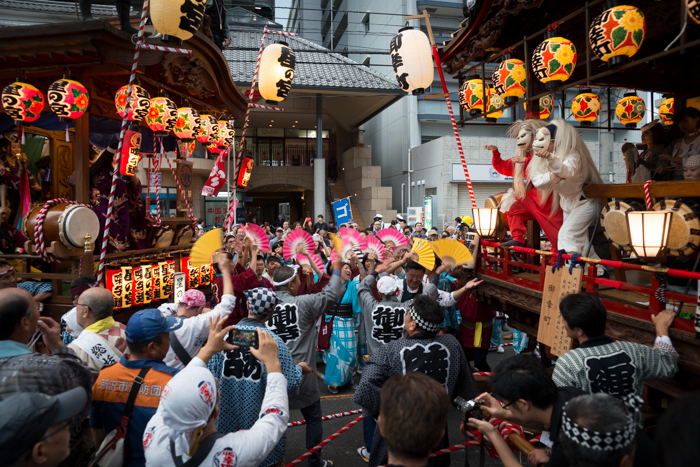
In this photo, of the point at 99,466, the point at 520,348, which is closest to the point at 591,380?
the point at 99,466

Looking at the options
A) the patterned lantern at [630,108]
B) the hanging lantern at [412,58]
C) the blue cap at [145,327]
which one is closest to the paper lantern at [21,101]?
the hanging lantern at [412,58]

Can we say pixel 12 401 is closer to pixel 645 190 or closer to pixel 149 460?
pixel 149 460

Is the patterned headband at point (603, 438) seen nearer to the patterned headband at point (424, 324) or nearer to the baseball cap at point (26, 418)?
the patterned headband at point (424, 324)

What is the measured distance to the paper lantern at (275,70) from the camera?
26.1 ft

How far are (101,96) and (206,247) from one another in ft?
16.9

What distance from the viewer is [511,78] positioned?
5715mm

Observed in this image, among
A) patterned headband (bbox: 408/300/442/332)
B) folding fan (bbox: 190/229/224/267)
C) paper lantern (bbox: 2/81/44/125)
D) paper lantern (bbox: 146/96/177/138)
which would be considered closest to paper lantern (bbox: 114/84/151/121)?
paper lantern (bbox: 146/96/177/138)

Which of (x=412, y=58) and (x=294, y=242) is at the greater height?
(x=412, y=58)

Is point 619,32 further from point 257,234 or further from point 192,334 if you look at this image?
point 192,334

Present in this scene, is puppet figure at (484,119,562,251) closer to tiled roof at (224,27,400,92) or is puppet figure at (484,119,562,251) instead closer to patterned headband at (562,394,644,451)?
patterned headband at (562,394,644,451)

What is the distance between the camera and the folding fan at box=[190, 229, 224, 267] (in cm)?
453

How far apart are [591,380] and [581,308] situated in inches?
15.8

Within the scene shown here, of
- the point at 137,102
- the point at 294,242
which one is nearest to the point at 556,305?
the point at 294,242

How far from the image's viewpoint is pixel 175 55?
22.7 feet
